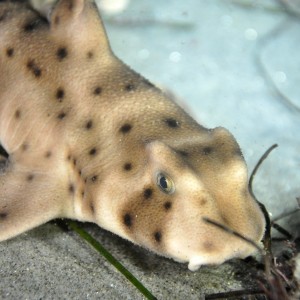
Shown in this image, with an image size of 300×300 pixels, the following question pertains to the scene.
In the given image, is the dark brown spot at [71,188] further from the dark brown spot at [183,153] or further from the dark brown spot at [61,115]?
the dark brown spot at [183,153]

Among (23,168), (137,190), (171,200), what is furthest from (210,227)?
(23,168)

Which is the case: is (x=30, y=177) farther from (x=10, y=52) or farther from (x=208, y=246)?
(x=208, y=246)

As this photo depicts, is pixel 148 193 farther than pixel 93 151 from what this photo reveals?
No

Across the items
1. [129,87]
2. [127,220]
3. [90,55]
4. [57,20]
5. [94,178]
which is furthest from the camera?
[57,20]

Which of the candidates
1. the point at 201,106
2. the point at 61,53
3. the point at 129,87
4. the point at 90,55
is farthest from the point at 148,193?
the point at 201,106

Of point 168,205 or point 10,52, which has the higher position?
point 10,52

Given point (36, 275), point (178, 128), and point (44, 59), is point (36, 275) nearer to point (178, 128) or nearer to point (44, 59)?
point (178, 128)

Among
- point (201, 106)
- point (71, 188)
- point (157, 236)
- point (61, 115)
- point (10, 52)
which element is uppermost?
point (10, 52)

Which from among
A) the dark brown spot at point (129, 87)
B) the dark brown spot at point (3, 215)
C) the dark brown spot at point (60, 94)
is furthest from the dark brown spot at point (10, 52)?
the dark brown spot at point (3, 215)
